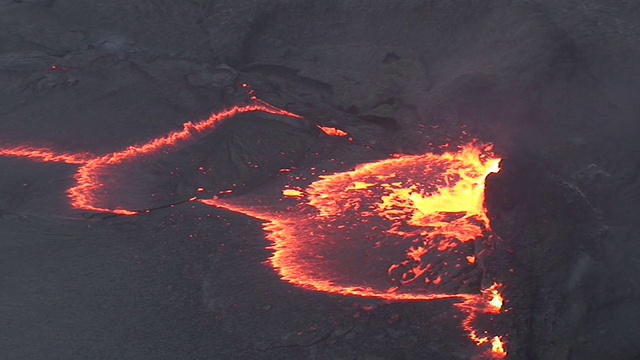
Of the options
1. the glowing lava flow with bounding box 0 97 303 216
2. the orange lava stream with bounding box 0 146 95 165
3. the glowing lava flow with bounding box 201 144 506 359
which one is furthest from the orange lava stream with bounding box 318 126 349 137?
the orange lava stream with bounding box 0 146 95 165

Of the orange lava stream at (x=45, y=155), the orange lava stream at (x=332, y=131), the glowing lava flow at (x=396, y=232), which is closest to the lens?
the glowing lava flow at (x=396, y=232)

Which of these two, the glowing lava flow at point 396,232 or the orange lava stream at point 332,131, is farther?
the orange lava stream at point 332,131

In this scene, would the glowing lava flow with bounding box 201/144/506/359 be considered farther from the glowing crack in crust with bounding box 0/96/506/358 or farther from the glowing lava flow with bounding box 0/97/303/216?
the glowing lava flow with bounding box 0/97/303/216

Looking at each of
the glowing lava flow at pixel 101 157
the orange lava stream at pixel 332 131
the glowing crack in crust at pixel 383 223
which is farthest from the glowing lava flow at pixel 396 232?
the glowing lava flow at pixel 101 157

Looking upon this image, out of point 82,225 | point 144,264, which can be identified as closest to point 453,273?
point 144,264

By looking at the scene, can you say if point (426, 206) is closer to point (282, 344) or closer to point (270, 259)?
point (270, 259)

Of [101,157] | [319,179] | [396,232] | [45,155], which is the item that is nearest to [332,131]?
[319,179]

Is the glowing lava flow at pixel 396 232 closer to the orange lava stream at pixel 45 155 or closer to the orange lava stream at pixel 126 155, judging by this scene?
the orange lava stream at pixel 126 155
